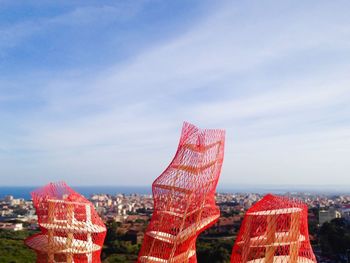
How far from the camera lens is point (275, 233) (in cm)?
1296

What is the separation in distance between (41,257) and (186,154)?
6.28 m

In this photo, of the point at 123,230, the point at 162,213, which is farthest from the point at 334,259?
the point at 162,213

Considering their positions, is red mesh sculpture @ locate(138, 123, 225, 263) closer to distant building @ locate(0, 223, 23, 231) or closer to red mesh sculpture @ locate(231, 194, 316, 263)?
red mesh sculpture @ locate(231, 194, 316, 263)

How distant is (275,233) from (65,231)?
6.99 meters

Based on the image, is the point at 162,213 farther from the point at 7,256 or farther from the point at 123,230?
the point at 123,230

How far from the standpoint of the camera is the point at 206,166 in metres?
16.3

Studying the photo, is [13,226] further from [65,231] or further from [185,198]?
[185,198]

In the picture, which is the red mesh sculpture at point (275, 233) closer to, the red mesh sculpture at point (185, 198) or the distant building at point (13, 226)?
the red mesh sculpture at point (185, 198)

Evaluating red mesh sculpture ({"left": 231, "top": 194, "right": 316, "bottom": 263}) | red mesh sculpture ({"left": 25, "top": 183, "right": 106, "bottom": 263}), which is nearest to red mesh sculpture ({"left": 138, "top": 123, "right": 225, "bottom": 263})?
red mesh sculpture ({"left": 25, "top": 183, "right": 106, "bottom": 263})

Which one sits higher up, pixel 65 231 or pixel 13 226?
pixel 65 231

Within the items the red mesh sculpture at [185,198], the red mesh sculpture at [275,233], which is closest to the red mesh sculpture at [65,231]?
the red mesh sculpture at [185,198]

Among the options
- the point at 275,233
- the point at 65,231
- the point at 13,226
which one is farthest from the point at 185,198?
the point at 13,226

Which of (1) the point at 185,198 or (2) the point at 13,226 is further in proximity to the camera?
(2) the point at 13,226

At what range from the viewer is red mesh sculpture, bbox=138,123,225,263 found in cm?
1571
